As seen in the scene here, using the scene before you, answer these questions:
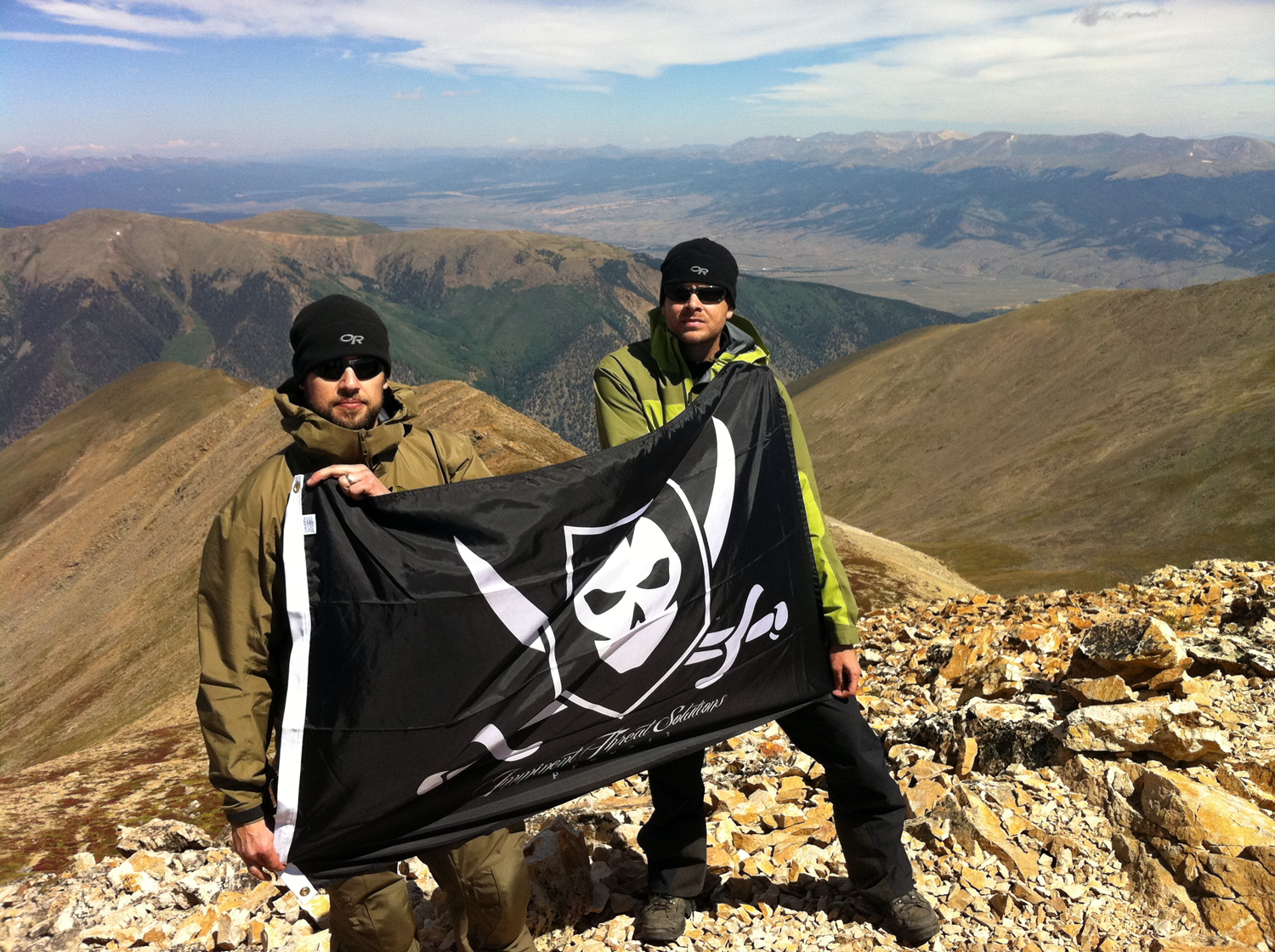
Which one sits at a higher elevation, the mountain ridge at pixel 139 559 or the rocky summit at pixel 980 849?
the rocky summit at pixel 980 849

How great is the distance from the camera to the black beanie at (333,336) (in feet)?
14.7

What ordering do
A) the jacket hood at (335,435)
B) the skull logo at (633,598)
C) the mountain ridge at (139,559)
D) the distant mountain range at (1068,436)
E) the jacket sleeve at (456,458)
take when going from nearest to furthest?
the jacket hood at (335,435), the skull logo at (633,598), the jacket sleeve at (456,458), the mountain ridge at (139,559), the distant mountain range at (1068,436)

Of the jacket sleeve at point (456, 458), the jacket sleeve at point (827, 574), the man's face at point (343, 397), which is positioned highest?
the man's face at point (343, 397)

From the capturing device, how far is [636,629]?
5055mm

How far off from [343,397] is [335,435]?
282 millimetres

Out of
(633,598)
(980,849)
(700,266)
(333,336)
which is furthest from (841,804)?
(333,336)

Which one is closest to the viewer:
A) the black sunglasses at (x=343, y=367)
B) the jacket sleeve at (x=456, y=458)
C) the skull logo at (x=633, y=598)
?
the black sunglasses at (x=343, y=367)

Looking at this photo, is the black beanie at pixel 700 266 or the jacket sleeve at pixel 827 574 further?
the jacket sleeve at pixel 827 574

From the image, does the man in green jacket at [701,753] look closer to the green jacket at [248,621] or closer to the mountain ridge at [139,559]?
the green jacket at [248,621]

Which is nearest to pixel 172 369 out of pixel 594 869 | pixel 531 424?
pixel 531 424

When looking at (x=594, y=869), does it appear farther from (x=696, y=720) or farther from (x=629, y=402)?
(x=629, y=402)

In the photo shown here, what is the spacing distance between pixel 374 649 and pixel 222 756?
960 millimetres

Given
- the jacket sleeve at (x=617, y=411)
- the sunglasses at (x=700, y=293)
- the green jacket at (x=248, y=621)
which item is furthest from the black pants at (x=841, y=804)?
the sunglasses at (x=700, y=293)

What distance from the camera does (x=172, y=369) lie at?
131 meters
